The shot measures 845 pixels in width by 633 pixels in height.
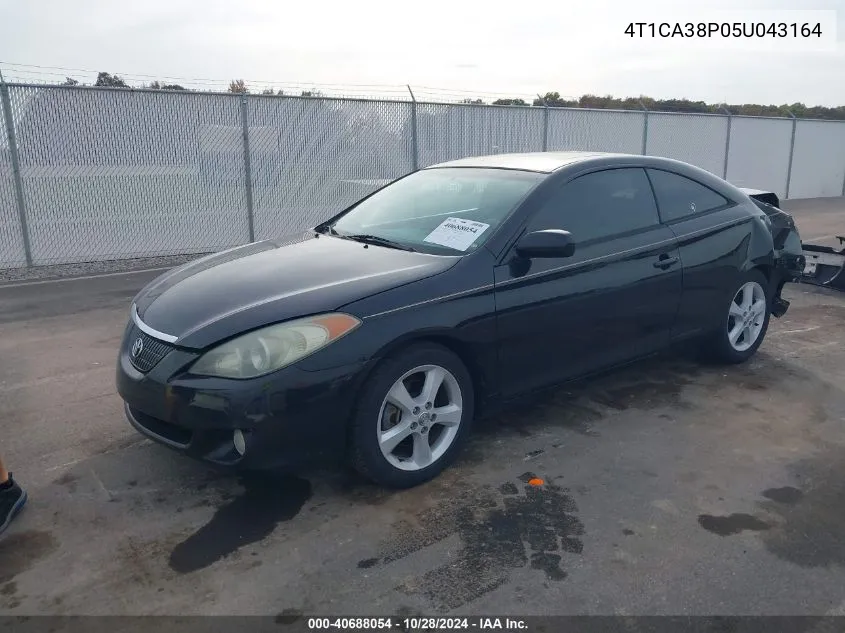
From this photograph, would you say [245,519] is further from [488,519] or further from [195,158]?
[195,158]

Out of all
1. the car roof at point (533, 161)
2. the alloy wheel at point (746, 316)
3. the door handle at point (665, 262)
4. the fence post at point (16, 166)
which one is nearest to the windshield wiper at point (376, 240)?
the car roof at point (533, 161)

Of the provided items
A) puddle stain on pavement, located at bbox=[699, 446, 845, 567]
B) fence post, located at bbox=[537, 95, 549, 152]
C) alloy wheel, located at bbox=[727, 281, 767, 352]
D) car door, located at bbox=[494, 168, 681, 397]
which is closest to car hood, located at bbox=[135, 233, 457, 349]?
car door, located at bbox=[494, 168, 681, 397]

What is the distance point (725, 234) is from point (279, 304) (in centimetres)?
326

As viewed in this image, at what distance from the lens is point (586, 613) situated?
Answer: 2584mm

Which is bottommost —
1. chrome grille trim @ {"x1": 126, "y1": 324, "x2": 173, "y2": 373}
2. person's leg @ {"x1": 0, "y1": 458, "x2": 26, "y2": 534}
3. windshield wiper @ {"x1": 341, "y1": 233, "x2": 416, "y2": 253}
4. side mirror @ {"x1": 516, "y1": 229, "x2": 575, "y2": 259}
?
person's leg @ {"x1": 0, "y1": 458, "x2": 26, "y2": 534}

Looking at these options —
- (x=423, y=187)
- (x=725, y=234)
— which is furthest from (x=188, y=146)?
(x=725, y=234)

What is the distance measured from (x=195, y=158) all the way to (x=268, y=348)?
8307 millimetres

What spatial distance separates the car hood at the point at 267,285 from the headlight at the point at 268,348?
5cm

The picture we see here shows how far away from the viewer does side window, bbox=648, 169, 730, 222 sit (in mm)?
4734

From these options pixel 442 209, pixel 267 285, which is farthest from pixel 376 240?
pixel 267 285

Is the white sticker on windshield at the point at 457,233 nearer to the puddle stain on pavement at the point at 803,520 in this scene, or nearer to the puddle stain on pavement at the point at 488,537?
the puddle stain on pavement at the point at 488,537

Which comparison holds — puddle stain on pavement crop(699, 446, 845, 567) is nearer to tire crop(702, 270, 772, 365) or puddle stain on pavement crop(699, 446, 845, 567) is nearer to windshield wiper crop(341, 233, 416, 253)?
tire crop(702, 270, 772, 365)

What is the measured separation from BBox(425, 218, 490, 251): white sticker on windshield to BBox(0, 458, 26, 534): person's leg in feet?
7.59

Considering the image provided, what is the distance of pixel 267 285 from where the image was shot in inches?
138
